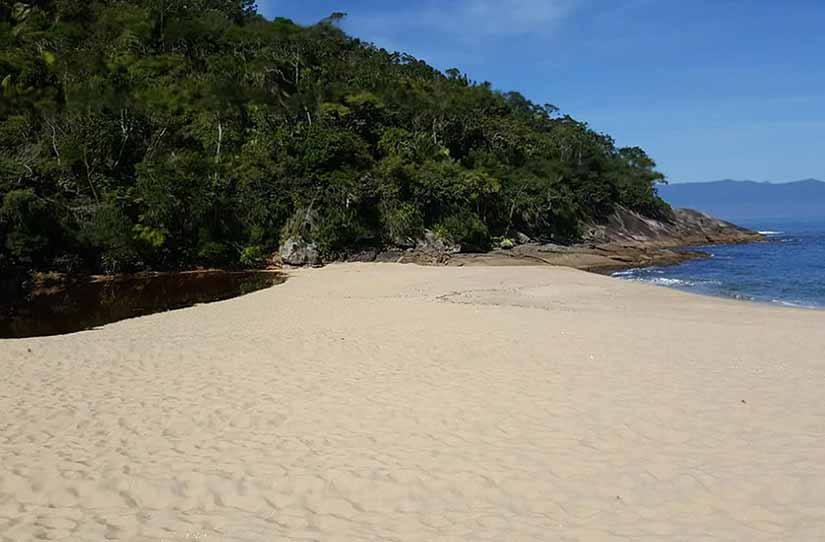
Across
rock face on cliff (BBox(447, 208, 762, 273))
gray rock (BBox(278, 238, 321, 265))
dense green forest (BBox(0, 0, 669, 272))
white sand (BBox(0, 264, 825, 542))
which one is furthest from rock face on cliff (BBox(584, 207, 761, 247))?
white sand (BBox(0, 264, 825, 542))

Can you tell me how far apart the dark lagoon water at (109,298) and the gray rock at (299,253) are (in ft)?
12.6

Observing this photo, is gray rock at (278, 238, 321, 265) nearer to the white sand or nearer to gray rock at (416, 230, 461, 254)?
gray rock at (416, 230, 461, 254)

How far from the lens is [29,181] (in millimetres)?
33156

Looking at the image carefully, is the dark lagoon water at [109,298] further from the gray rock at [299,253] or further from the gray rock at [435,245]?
the gray rock at [435,245]

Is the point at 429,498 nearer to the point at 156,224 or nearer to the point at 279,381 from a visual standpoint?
the point at 279,381

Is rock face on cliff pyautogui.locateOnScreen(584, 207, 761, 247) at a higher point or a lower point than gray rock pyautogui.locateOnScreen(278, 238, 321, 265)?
higher

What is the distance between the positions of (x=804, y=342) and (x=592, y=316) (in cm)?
509

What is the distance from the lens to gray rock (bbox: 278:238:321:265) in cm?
3669

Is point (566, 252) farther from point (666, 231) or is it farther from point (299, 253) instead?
point (666, 231)

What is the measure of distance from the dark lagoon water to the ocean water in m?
21.9

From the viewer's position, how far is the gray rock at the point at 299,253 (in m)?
36.7

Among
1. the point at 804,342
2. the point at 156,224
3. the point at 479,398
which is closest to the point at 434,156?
the point at 156,224

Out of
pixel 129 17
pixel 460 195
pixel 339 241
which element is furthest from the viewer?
pixel 129 17

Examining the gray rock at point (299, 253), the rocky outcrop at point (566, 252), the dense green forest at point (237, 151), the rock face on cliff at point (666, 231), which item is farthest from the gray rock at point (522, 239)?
the gray rock at point (299, 253)
